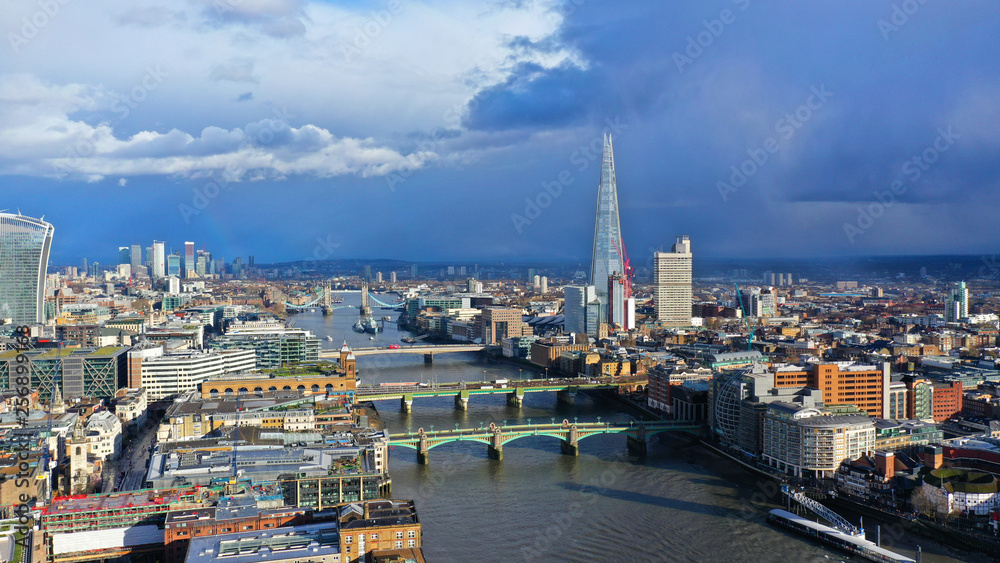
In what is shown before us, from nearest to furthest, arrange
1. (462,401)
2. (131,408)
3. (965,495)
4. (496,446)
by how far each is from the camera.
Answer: (965,495)
(496,446)
(131,408)
(462,401)

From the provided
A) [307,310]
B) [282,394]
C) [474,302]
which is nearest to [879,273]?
[474,302]

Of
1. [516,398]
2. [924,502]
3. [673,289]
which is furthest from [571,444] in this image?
[673,289]

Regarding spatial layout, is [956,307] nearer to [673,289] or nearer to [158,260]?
[673,289]

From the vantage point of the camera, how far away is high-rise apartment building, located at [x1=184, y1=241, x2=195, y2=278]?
98012 mm

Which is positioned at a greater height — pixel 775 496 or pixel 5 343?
pixel 5 343

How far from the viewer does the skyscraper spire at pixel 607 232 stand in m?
45.7

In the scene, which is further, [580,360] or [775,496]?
[580,360]

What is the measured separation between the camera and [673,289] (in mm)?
47531

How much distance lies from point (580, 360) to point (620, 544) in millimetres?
19033

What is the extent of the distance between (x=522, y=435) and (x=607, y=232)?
27.8 m

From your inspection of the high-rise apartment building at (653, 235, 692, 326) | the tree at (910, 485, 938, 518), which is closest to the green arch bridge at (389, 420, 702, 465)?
the tree at (910, 485, 938, 518)

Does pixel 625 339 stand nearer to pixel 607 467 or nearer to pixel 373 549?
pixel 607 467

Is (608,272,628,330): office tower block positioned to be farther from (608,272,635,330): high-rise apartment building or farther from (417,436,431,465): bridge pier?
(417,436,431,465): bridge pier

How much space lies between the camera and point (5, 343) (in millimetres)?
28719
